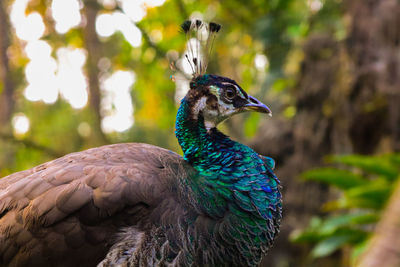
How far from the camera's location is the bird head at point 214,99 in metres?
2.55

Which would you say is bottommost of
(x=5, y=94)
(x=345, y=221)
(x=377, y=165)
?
(x=345, y=221)

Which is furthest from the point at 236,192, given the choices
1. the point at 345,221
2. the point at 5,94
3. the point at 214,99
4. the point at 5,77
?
the point at 5,94

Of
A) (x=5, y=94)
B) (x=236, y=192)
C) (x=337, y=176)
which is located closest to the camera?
(x=236, y=192)

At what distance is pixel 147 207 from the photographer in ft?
7.18

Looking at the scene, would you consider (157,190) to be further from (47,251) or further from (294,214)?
(294,214)

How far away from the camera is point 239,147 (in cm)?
246

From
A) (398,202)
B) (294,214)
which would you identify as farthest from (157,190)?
(294,214)

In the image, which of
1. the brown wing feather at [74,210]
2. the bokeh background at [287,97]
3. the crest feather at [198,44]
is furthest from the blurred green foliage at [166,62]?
the brown wing feather at [74,210]

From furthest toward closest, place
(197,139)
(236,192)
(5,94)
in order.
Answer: (5,94) → (197,139) → (236,192)

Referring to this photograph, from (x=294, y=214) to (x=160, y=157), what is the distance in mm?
4534

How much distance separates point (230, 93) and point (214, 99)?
0.10 metres

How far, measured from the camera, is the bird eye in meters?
2.57

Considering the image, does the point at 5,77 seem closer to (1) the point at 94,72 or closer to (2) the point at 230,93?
(1) the point at 94,72

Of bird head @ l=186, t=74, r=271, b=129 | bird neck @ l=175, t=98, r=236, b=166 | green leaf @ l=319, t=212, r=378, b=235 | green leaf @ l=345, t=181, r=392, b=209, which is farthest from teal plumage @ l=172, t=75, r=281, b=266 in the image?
green leaf @ l=319, t=212, r=378, b=235
